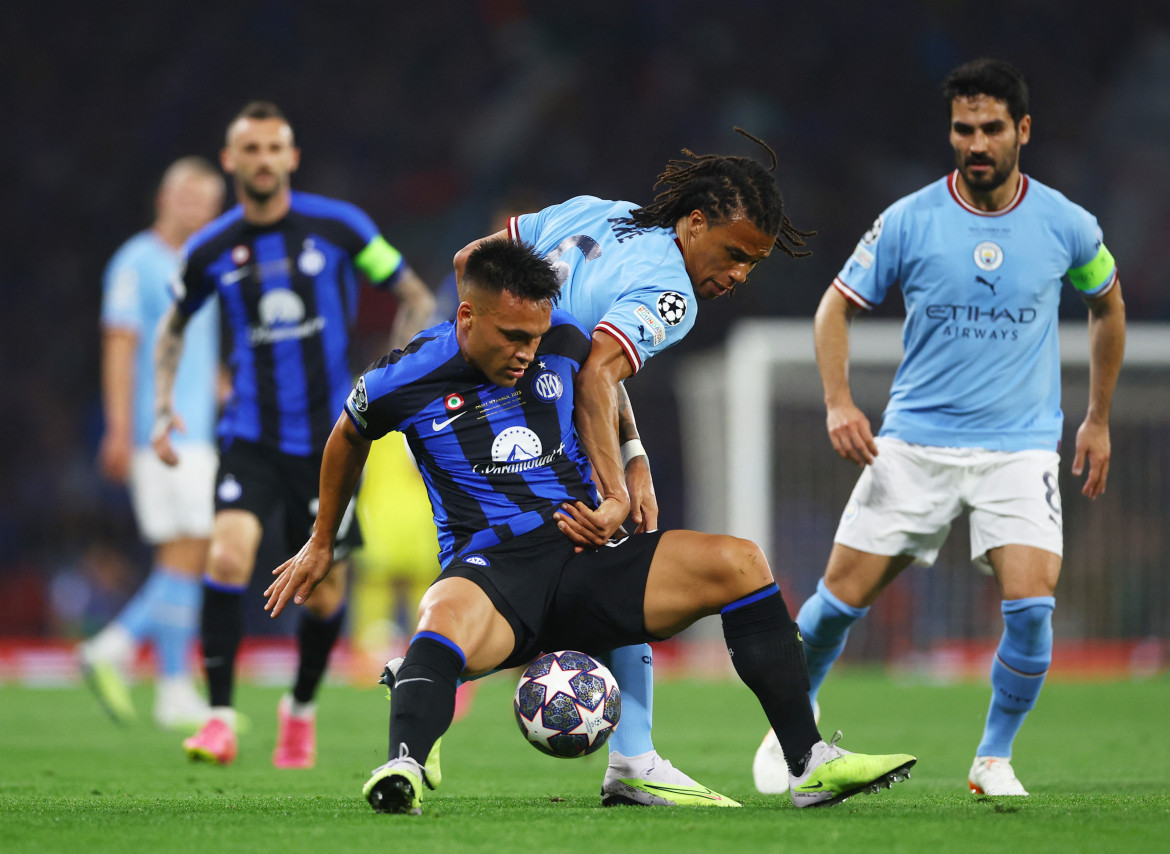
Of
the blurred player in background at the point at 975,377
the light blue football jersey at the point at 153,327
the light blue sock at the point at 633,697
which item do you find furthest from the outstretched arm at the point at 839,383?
the light blue football jersey at the point at 153,327

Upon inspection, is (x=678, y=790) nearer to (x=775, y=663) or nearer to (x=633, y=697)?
(x=633, y=697)

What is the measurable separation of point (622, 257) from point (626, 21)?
13.5 m

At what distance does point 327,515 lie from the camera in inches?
158

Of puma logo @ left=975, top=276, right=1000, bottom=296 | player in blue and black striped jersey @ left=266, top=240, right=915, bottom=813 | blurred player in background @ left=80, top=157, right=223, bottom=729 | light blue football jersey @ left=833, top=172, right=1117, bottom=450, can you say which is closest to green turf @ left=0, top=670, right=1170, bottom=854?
player in blue and black striped jersey @ left=266, top=240, right=915, bottom=813

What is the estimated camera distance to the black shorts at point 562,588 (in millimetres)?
3891

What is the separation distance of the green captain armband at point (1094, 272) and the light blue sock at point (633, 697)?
2.00 meters

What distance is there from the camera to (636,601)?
3.91 meters

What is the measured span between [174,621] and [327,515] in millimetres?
4494

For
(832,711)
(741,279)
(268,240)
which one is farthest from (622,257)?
(832,711)

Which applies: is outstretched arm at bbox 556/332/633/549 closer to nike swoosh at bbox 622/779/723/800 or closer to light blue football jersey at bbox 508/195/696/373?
light blue football jersey at bbox 508/195/696/373

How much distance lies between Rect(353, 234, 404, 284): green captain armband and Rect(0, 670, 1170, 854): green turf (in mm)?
2014

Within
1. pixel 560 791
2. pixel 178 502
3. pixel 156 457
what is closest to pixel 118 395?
pixel 156 457

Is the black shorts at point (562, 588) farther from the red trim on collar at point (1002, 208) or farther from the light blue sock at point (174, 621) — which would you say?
the light blue sock at point (174, 621)

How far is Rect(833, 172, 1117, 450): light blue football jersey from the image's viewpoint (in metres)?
4.86
